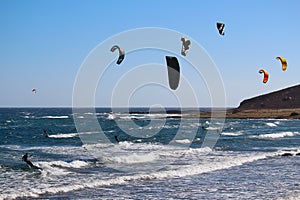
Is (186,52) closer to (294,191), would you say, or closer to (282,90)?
(294,191)

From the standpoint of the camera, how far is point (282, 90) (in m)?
106

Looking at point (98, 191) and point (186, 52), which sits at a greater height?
point (186, 52)

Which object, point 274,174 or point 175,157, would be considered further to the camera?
point 175,157

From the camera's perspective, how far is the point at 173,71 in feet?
50.1

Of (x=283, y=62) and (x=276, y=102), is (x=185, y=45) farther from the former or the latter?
(x=276, y=102)

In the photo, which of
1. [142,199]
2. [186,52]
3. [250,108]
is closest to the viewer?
[142,199]

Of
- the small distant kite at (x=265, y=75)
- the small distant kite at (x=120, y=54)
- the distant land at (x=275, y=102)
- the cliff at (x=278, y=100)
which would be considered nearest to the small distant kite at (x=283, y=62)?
the small distant kite at (x=265, y=75)

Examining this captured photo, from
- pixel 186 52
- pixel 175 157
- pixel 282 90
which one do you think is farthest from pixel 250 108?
pixel 186 52

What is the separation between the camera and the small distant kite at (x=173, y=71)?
15.0 m

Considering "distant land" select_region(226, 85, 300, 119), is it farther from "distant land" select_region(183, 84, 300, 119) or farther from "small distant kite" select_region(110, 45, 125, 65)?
"small distant kite" select_region(110, 45, 125, 65)

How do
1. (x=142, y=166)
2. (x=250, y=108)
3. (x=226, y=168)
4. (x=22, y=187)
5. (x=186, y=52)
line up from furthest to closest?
(x=250, y=108) → (x=142, y=166) → (x=226, y=168) → (x=186, y=52) → (x=22, y=187)

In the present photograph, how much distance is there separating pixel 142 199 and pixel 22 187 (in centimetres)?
409

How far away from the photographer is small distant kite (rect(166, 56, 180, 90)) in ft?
49.4

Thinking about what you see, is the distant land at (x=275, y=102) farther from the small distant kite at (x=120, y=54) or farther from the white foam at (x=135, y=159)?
the small distant kite at (x=120, y=54)
